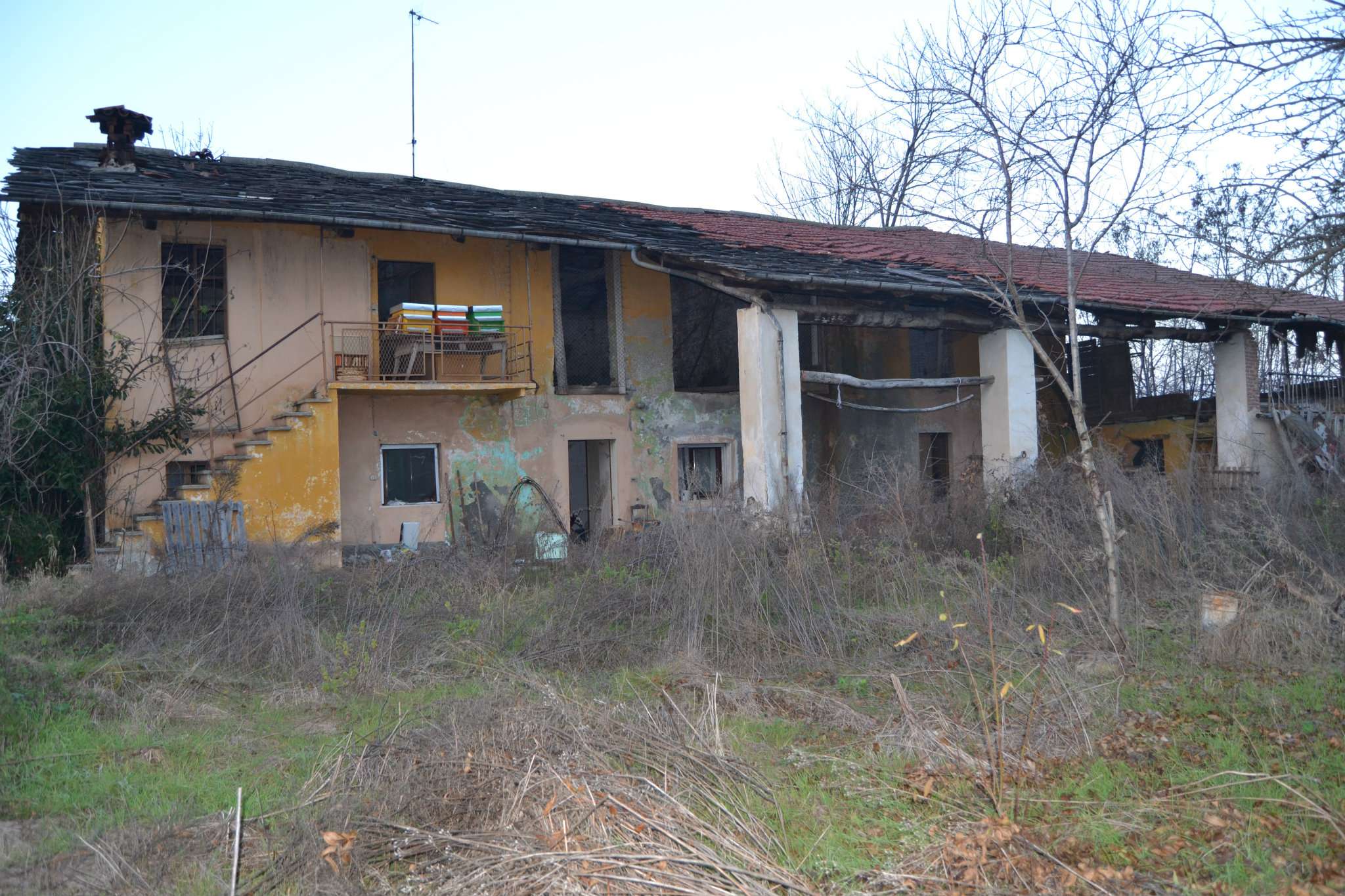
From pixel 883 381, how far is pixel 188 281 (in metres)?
9.50

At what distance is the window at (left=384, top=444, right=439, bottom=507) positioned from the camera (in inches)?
590

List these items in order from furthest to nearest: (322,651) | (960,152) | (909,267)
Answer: (909,267), (960,152), (322,651)

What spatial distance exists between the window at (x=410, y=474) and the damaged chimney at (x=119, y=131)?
5.25 metres

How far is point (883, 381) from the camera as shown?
46.9 feet

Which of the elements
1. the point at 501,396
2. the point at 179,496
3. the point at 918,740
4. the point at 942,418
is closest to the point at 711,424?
the point at 501,396

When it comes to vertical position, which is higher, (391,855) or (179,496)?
(179,496)

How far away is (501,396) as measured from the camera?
15500mm

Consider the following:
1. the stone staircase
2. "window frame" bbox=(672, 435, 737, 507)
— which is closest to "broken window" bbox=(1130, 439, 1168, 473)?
"window frame" bbox=(672, 435, 737, 507)

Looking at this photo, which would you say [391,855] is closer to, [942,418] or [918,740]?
[918,740]

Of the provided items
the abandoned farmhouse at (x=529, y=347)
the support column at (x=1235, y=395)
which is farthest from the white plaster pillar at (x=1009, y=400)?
the support column at (x=1235, y=395)

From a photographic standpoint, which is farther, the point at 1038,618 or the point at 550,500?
the point at 550,500

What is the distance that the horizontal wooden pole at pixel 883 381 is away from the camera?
1378 cm

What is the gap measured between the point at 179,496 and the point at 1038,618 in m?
10.1

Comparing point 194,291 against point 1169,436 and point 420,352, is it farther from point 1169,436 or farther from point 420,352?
point 1169,436
